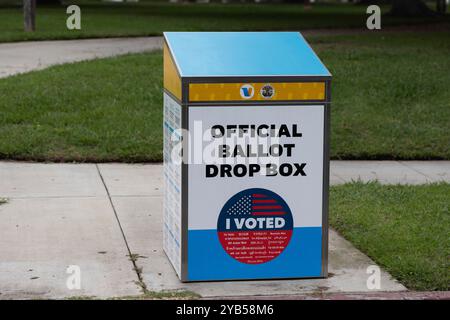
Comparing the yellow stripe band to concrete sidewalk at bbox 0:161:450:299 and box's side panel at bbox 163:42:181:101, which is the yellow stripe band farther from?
concrete sidewalk at bbox 0:161:450:299

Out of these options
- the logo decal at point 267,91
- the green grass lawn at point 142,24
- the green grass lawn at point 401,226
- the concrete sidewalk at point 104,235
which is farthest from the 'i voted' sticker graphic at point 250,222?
the green grass lawn at point 142,24

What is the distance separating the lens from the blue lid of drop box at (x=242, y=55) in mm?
6188

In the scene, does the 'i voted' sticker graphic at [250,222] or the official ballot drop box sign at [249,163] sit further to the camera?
the 'i voted' sticker graphic at [250,222]

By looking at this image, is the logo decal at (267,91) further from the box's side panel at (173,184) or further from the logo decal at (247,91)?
the box's side panel at (173,184)

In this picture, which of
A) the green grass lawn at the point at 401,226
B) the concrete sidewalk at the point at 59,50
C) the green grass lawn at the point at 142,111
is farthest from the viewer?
the concrete sidewalk at the point at 59,50

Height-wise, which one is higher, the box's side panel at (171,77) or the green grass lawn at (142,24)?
the box's side panel at (171,77)

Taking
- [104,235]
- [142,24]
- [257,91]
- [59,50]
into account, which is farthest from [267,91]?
[142,24]

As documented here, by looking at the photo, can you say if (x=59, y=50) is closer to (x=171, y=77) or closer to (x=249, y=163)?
(x=171, y=77)

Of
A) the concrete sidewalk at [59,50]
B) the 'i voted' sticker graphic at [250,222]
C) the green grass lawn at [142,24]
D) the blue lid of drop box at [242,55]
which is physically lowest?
the green grass lawn at [142,24]

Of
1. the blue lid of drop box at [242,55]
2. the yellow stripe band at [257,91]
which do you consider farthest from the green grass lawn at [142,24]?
the yellow stripe band at [257,91]

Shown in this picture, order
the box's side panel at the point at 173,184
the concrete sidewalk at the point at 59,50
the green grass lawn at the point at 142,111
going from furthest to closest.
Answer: the concrete sidewalk at the point at 59,50, the green grass lawn at the point at 142,111, the box's side panel at the point at 173,184

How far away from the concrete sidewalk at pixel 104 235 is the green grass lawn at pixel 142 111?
329 mm

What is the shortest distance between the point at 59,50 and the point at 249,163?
41.1ft
